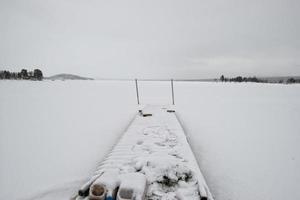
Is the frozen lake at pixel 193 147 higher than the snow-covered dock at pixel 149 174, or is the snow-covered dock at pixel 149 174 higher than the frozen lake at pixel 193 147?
the snow-covered dock at pixel 149 174

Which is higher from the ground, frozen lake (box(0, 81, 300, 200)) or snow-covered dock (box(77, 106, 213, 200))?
snow-covered dock (box(77, 106, 213, 200))

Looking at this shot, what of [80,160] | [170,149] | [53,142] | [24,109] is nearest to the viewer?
[170,149]

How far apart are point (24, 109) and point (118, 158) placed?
29.5 ft

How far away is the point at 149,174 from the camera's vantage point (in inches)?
124

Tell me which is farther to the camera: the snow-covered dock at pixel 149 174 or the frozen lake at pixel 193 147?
the frozen lake at pixel 193 147

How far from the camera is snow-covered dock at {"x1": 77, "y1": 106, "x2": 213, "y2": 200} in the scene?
2.61 m

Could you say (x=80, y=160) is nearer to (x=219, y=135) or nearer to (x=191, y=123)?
(x=219, y=135)

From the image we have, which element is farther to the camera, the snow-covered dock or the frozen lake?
the frozen lake

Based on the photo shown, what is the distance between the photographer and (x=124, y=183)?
2.72 metres

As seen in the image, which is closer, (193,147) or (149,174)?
(149,174)

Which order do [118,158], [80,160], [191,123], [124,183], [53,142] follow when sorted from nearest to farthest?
[124,183] → [118,158] → [80,160] → [53,142] → [191,123]

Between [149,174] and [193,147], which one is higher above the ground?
[149,174]

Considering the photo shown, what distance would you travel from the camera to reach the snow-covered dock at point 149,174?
8.55 feet

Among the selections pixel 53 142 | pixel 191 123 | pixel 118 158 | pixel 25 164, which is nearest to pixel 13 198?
pixel 25 164
